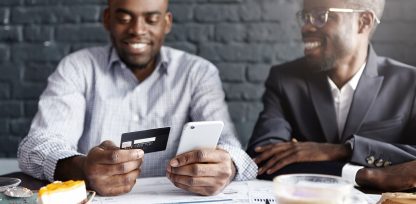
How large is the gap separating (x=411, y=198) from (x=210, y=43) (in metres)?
1.14

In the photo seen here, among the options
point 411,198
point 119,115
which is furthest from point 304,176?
point 119,115

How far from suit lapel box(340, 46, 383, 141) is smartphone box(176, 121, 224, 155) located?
0.60 m

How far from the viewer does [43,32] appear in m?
2.17

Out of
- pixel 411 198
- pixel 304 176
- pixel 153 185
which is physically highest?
pixel 304 176

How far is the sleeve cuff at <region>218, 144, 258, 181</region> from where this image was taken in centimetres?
146

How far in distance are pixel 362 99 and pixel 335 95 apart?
10cm

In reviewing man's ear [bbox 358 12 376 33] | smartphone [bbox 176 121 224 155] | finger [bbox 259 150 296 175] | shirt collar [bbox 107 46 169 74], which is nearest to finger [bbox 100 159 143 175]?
smartphone [bbox 176 121 224 155]

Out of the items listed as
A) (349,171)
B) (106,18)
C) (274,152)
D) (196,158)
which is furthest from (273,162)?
(106,18)

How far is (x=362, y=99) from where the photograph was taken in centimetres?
175

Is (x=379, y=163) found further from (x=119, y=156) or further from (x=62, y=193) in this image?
(x=62, y=193)

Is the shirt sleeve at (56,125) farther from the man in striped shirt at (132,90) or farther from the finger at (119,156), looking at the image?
the finger at (119,156)

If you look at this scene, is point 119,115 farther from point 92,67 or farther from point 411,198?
point 411,198

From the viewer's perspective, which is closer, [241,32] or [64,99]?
[64,99]

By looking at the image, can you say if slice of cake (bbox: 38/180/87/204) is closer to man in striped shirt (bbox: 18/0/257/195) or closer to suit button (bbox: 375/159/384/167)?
man in striped shirt (bbox: 18/0/257/195)
